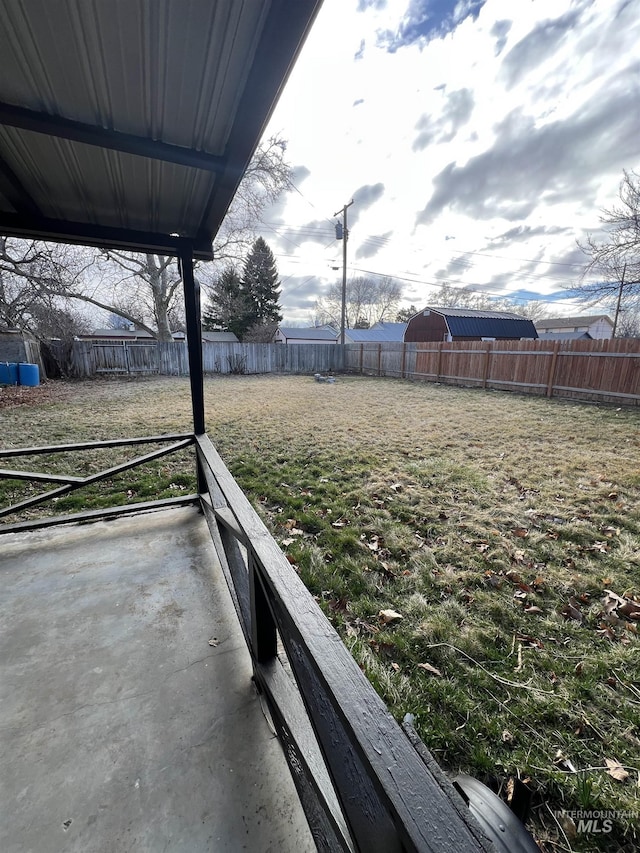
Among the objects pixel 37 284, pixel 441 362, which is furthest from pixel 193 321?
pixel 441 362

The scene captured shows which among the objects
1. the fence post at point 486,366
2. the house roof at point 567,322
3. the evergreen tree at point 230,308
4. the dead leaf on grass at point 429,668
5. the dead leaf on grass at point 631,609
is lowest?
the dead leaf on grass at point 429,668

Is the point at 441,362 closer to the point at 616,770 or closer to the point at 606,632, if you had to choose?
the point at 606,632

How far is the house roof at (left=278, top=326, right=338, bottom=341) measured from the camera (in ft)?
119

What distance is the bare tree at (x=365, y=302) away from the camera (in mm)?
41531

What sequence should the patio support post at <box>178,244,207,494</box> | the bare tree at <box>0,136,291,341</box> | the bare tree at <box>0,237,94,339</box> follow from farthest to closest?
the bare tree at <box>0,136,291,341</box>
the bare tree at <box>0,237,94,339</box>
the patio support post at <box>178,244,207,494</box>

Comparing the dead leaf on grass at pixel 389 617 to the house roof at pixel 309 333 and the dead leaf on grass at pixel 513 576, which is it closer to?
the dead leaf on grass at pixel 513 576

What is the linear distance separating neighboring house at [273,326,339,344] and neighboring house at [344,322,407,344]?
4484mm

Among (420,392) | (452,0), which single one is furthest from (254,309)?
(452,0)

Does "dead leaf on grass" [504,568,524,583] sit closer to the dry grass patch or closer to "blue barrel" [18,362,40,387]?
the dry grass patch

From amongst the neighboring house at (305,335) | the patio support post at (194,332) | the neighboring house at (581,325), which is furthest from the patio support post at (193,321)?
the neighboring house at (581,325)

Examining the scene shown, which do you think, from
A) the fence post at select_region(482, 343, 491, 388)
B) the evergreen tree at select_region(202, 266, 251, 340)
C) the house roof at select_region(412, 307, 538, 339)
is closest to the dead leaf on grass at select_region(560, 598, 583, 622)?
the fence post at select_region(482, 343, 491, 388)

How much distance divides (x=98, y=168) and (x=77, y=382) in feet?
45.1

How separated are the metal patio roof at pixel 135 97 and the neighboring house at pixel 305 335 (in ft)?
110

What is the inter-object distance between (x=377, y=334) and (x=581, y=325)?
30.5m
